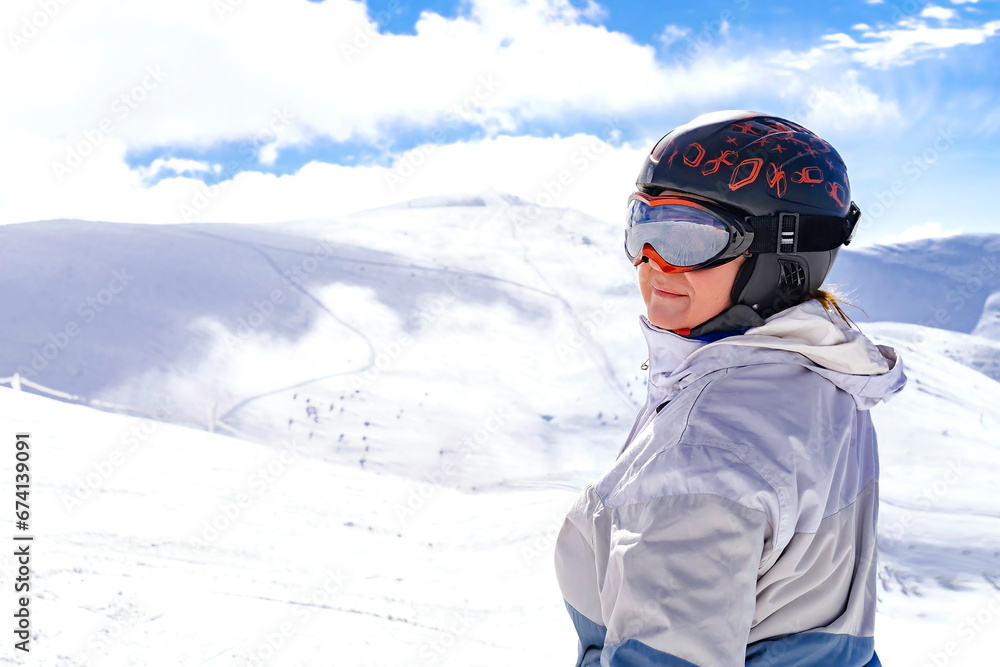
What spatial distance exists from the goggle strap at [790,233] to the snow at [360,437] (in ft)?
1.18

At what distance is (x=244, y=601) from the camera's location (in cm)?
358

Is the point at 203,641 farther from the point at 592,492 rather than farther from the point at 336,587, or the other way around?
the point at 592,492

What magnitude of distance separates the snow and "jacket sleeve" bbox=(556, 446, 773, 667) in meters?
0.84

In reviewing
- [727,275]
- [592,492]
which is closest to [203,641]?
[592,492]

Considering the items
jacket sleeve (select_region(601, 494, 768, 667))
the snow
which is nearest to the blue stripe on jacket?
jacket sleeve (select_region(601, 494, 768, 667))
